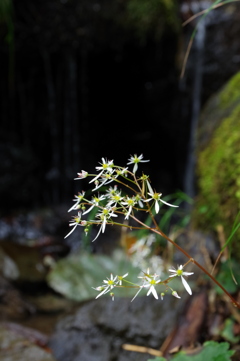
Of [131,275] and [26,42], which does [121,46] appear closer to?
[26,42]

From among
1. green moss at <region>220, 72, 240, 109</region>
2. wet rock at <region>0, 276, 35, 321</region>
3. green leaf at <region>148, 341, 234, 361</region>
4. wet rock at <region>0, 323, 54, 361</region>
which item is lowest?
wet rock at <region>0, 323, 54, 361</region>

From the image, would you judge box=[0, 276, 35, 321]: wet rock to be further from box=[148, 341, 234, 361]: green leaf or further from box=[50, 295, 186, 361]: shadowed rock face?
box=[148, 341, 234, 361]: green leaf

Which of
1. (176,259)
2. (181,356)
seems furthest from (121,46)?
(181,356)

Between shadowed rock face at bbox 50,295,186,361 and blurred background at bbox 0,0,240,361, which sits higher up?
blurred background at bbox 0,0,240,361

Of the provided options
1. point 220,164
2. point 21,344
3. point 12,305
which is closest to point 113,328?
point 21,344

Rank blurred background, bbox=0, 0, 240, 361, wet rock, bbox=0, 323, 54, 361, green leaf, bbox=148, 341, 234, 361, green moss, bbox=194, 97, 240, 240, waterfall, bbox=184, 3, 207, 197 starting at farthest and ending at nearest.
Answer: waterfall, bbox=184, 3, 207, 197
blurred background, bbox=0, 0, 240, 361
wet rock, bbox=0, 323, 54, 361
green moss, bbox=194, 97, 240, 240
green leaf, bbox=148, 341, 234, 361

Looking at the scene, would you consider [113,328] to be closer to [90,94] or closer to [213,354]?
[213,354]

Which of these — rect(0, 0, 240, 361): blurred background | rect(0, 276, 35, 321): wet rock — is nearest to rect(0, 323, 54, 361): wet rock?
rect(0, 276, 35, 321): wet rock
